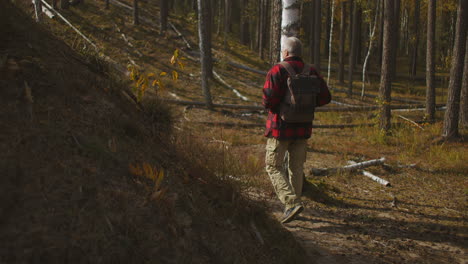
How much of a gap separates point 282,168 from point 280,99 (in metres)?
0.87

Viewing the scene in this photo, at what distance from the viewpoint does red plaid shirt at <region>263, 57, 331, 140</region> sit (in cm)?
388

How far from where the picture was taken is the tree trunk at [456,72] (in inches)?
400

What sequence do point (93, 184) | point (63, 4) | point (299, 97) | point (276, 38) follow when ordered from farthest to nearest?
point (63, 4) < point (276, 38) < point (299, 97) < point (93, 184)

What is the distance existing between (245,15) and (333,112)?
17.7m

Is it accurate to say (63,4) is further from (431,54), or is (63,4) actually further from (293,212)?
(293,212)

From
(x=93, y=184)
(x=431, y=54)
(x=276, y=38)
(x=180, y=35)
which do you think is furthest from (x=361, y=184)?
(x=180, y=35)

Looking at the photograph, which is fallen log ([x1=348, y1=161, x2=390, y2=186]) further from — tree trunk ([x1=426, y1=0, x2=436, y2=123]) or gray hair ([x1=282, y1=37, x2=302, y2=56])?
tree trunk ([x1=426, y1=0, x2=436, y2=123])

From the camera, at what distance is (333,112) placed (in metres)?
14.7

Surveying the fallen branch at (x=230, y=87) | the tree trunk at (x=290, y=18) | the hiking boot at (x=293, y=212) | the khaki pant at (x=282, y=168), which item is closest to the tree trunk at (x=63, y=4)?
the fallen branch at (x=230, y=87)

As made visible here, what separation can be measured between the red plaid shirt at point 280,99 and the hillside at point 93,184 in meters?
0.93

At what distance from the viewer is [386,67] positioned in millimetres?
10523

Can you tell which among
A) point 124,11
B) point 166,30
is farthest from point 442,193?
point 124,11

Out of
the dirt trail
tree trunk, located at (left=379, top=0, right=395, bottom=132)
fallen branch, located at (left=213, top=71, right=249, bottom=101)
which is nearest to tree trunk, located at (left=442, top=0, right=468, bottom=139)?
tree trunk, located at (left=379, top=0, right=395, bottom=132)

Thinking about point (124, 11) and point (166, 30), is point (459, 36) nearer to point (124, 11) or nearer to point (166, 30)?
point (166, 30)
